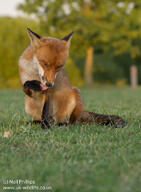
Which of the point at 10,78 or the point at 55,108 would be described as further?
the point at 10,78

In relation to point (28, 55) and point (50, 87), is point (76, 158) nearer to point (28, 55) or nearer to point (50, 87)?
point (50, 87)

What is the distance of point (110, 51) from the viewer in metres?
45.3

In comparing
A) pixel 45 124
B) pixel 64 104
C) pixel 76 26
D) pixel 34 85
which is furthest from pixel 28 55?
pixel 76 26

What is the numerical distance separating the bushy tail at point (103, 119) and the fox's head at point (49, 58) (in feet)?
4.57

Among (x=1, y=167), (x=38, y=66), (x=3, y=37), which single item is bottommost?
(x=1, y=167)

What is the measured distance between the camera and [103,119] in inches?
268

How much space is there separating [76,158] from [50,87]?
8.15 ft

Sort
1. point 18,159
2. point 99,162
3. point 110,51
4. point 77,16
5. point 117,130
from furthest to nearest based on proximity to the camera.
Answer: point 110,51 < point 77,16 < point 117,130 < point 18,159 < point 99,162

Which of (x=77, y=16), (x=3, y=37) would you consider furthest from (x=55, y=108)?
(x=3, y=37)

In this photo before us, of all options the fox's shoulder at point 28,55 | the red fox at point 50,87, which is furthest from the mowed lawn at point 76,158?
the fox's shoulder at point 28,55

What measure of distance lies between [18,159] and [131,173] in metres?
1.49

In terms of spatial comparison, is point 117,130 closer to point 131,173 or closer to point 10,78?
point 131,173

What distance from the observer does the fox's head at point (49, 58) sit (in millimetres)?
5906

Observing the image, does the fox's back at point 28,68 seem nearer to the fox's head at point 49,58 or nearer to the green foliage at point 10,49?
the fox's head at point 49,58
